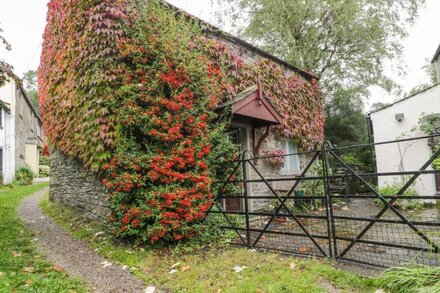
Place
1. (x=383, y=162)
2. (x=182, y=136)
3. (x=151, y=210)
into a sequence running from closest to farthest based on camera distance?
(x=151, y=210) < (x=182, y=136) < (x=383, y=162)

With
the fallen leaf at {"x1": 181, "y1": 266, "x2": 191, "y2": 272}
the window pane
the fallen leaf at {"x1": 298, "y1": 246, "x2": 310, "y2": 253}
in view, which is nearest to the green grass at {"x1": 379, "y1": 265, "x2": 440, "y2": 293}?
the fallen leaf at {"x1": 298, "y1": 246, "x2": 310, "y2": 253}

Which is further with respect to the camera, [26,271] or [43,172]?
[43,172]

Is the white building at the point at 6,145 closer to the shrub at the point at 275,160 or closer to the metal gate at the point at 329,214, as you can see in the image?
the shrub at the point at 275,160

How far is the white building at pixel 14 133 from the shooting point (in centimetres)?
1814

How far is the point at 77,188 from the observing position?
7484 millimetres

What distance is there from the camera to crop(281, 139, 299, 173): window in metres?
9.77

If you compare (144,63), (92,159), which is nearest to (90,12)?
(144,63)

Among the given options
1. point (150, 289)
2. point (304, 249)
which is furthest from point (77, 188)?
point (304, 249)

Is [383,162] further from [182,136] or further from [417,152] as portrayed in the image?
[182,136]

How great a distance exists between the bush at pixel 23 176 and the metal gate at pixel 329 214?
16832 mm

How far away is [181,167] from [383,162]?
848 cm

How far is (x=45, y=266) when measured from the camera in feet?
14.3

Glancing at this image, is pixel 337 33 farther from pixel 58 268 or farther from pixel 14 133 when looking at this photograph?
pixel 14 133

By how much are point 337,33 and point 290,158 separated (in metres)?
8.85
